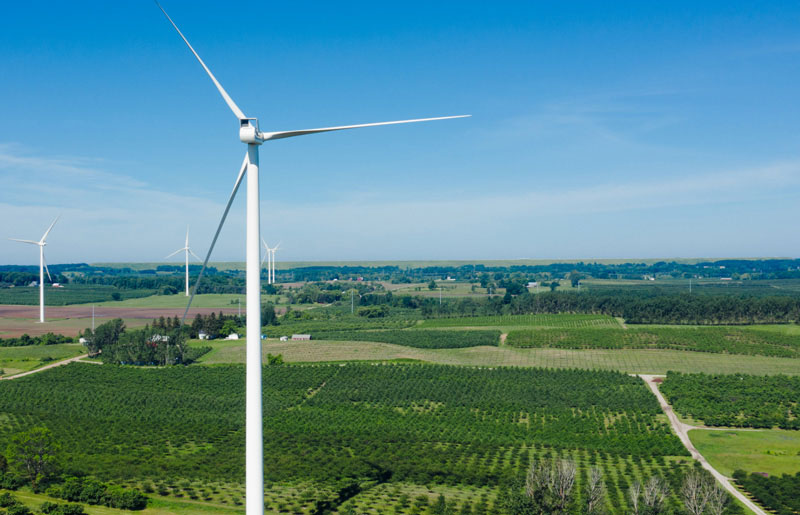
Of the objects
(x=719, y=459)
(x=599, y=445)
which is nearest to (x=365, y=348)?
(x=599, y=445)

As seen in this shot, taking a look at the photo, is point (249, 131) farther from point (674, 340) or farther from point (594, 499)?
point (674, 340)

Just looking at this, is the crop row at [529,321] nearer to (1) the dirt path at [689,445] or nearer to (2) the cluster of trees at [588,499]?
(1) the dirt path at [689,445]

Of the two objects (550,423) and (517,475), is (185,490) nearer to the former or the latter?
(517,475)

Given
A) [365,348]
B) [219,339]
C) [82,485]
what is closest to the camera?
[82,485]

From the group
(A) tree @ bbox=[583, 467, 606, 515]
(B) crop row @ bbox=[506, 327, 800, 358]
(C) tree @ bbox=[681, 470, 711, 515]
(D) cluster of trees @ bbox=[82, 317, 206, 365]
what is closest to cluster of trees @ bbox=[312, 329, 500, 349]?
(B) crop row @ bbox=[506, 327, 800, 358]

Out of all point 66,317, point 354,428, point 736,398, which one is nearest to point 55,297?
point 66,317
